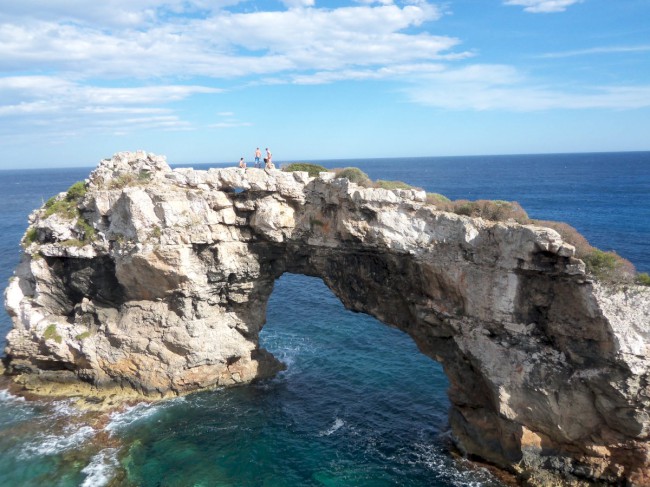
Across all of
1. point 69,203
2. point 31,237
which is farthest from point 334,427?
point 31,237

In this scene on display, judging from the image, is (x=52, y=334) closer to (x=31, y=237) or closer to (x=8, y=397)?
(x=8, y=397)

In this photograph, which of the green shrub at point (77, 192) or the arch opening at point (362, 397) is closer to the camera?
the arch opening at point (362, 397)

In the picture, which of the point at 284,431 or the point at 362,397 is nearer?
the point at 284,431

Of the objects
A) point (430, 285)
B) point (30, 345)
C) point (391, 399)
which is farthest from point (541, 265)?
point (30, 345)

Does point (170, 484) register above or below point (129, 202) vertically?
below

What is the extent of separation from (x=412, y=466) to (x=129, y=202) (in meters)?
24.7

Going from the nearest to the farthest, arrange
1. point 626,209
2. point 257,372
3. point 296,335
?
point 257,372, point 296,335, point 626,209

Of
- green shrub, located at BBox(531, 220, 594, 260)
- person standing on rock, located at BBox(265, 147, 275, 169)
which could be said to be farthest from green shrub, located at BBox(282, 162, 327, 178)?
green shrub, located at BBox(531, 220, 594, 260)

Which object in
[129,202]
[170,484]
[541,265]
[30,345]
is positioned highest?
[129,202]

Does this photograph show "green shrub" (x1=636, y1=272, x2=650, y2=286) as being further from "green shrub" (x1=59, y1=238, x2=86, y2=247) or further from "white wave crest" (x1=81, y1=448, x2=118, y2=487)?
"green shrub" (x1=59, y1=238, x2=86, y2=247)

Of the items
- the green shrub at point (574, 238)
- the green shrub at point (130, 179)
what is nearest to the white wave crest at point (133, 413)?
the green shrub at point (130, 179)

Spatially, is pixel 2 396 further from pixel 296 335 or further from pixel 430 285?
pixel 430 285

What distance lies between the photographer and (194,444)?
93.9 ft

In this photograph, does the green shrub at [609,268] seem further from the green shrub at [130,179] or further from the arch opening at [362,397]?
the green shrub at [130,179]
